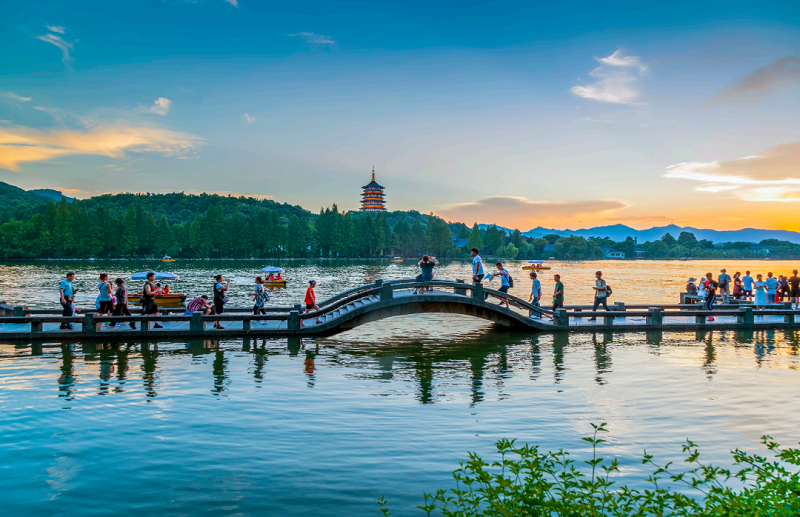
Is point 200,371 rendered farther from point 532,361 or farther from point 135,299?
point 135,299

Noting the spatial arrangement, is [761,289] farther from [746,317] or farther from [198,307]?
[198,307]

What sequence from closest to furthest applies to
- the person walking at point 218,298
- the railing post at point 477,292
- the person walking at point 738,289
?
the person walking at point 218,298, the railing post at point 477,292, the person walking at point 738,289

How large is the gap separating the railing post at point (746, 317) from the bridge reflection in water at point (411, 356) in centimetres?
60

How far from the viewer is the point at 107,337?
1903 centimetres

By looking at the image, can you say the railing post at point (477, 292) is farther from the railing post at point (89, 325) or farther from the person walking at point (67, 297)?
the person walking at point (67, 297)

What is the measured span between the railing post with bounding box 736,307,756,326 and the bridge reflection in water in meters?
0.60

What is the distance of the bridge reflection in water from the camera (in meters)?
13.8

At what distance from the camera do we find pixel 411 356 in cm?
1766

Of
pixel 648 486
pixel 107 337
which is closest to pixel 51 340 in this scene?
A: pixel 107 337

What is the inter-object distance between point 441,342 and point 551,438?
11.3 m

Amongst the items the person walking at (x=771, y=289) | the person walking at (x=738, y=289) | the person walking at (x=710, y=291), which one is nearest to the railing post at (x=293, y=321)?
the person walking at (x=710, y=291)

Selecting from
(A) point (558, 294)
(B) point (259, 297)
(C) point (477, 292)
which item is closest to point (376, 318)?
(C) point (477, 292)

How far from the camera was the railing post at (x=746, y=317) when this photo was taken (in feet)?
74.3

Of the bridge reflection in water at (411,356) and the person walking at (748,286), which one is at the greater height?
the person walking at (748,286)
